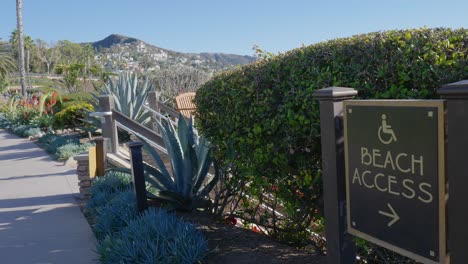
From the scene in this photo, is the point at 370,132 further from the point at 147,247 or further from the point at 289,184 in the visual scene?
the point at 147,247

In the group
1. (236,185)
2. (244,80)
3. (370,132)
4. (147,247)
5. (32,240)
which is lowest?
(32,240)

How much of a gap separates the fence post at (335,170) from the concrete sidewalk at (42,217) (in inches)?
102

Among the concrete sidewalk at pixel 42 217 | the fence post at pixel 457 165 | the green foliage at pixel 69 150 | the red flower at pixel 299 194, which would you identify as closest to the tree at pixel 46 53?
the green foliage at pixel 69 150

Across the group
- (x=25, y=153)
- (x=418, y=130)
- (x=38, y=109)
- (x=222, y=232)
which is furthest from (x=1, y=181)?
(x=38, y=109)

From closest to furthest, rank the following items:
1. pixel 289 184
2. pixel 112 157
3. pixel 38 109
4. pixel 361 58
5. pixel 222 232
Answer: pixel 361 58 → pixel 289 184 → pixel 222 232 → pixel 112 157 → pixel 38 109

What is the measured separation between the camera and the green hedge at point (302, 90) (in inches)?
97.2

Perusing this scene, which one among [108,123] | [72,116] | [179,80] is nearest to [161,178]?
[108,123]

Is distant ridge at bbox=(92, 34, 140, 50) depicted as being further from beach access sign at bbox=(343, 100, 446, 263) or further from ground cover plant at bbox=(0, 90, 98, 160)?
beach access sign at bbox=(343, 100, 446, 263)

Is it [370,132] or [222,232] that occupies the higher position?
[370,132]

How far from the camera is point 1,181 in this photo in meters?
8.68

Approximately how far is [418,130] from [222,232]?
2755 mm

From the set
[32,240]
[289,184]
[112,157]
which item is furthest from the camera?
[112,157]

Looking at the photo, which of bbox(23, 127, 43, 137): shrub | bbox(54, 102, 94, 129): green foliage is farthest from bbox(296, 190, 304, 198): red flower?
bbox(23, 127, 43, 137): shrub

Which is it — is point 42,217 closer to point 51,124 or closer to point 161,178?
point 161,178
